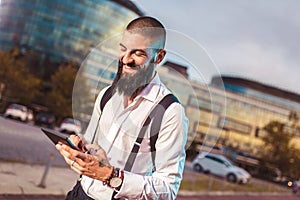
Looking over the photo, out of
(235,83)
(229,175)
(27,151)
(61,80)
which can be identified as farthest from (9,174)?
(235,83)

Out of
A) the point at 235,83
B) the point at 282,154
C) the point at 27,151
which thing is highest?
the point at 235,83

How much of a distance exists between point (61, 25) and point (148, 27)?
14204 mm

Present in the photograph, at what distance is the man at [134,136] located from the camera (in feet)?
1.41

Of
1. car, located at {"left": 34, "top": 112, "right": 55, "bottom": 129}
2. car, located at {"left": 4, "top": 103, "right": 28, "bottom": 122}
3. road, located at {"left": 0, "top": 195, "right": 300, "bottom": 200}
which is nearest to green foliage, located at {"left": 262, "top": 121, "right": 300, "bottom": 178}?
road, located at {"left": 0, "top": 195, "right": 300, "bottom": 200}

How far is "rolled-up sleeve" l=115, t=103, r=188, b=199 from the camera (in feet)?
1.44

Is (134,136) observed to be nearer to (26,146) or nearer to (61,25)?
(26,146)

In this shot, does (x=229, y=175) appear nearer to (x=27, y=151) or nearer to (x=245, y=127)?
(x=245, y=127)

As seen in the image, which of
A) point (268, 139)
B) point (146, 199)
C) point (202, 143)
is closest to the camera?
point (146, 199)

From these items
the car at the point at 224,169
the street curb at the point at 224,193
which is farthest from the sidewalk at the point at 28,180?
the car at the point at 224,169

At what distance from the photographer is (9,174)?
314 cm

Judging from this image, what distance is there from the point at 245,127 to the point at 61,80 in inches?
215

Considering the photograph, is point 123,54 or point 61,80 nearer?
point 123,54

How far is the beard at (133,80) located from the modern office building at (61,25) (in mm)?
11185

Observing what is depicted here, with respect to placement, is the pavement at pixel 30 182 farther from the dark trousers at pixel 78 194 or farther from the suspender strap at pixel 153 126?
the suspender strap at pixel 153 126
